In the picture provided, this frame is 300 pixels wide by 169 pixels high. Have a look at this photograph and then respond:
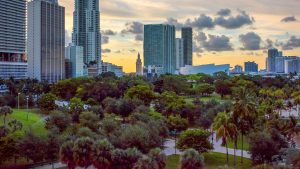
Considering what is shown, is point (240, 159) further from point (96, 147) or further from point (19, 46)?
point (19, 46)

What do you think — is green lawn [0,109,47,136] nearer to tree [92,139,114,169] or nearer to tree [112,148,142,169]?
tree [92,139,114,169]

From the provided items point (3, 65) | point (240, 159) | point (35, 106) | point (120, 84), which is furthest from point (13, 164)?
point (3, 65)

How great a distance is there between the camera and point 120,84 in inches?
4788

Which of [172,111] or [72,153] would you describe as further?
[172,111]

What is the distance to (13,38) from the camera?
593 feet

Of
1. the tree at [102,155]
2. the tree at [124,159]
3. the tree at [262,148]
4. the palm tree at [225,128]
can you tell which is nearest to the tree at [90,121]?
the tree at [102,155]

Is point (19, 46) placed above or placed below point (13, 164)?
above

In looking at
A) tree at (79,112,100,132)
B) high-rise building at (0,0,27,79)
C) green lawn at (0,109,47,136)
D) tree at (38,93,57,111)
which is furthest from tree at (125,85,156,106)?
high-rise building at (0,0,27,79)

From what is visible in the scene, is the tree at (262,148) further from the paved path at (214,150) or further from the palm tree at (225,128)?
the paved path at (214,150)

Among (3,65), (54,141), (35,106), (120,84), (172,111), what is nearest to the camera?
(54,141)

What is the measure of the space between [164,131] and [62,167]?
15855 mm

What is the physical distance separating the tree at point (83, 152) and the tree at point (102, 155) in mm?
462

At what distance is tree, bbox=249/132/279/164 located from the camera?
45.3m

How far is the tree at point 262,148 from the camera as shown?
45312mm
